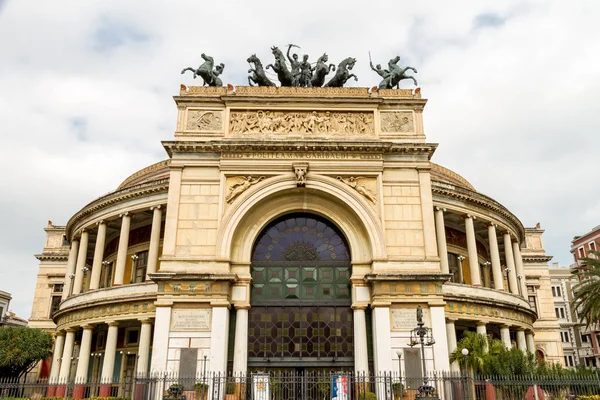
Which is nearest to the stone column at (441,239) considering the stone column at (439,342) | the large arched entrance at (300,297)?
the stone column at (439,342)

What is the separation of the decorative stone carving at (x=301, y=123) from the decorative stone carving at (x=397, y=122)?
774 millimetres

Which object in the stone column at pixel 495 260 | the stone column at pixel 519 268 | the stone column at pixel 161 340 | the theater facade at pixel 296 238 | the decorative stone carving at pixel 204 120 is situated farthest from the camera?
the stone column at pixel 519 268

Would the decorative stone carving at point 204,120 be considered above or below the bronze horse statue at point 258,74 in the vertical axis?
below

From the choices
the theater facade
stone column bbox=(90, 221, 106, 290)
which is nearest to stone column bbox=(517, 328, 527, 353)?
the theater facade

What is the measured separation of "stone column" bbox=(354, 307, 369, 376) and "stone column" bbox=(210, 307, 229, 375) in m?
6.71

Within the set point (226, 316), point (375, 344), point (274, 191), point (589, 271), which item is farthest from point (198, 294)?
point (589, 271)

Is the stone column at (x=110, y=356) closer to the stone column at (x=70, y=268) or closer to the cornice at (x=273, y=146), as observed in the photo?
the stone column at (x=70, y=268)

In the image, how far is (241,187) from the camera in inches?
1120

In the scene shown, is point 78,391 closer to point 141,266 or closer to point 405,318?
point 141,266

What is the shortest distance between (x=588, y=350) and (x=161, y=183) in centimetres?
6767

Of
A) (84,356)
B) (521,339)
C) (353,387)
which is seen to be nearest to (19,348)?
(84,356)

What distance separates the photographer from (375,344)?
25875 mm

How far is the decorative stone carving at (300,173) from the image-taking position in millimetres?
28359

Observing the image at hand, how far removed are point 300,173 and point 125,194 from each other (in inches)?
626
